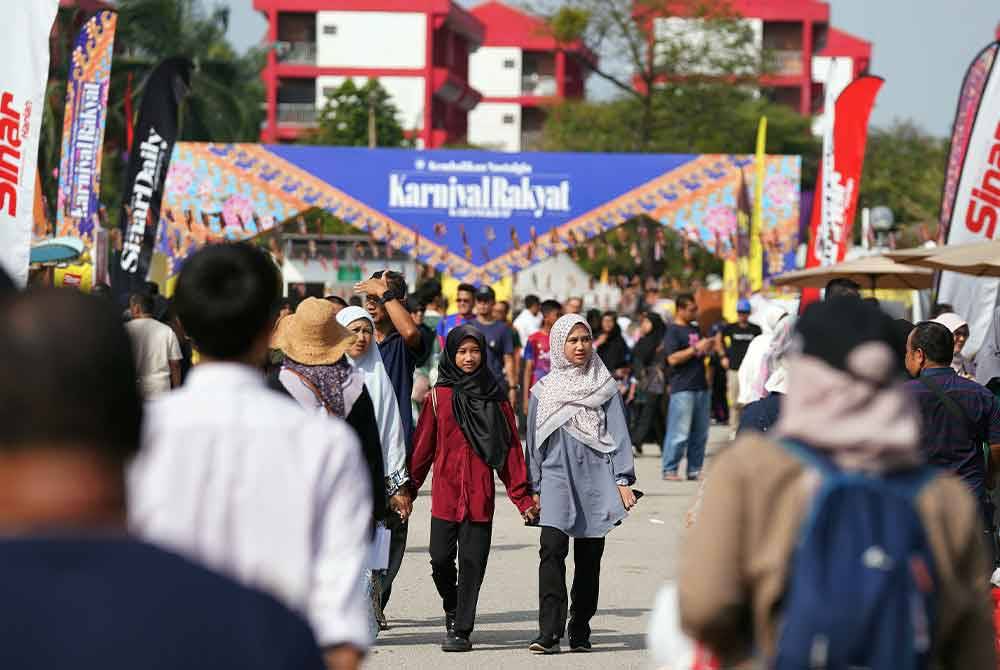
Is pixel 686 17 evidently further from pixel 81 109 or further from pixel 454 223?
pixel 81 109

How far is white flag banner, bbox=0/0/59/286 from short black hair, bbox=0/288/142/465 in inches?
371

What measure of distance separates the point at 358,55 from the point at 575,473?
7234 centimetres

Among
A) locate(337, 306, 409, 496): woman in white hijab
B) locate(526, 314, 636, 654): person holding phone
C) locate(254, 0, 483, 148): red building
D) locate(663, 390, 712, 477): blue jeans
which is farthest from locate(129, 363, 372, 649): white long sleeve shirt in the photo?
locate(254, 0, 483, 148): red building

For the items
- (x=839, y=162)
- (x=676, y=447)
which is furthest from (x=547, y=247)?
(x=676, y=447)

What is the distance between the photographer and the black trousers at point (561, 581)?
29.3 ft

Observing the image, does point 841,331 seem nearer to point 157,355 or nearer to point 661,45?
point 157,355

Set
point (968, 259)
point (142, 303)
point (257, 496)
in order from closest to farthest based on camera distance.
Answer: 1. point (257, 496)
2. point (968, 259)
3. point (142, 303)

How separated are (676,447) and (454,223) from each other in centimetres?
1228

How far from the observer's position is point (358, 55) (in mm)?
79938

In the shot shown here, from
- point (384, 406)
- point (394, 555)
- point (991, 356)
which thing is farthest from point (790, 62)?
point (384, 406)

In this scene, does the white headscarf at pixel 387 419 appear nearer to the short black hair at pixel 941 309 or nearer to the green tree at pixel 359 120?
the short black hair at pixel 941 309

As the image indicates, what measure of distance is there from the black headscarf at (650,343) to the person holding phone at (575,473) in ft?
37.8

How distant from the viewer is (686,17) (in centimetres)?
5334

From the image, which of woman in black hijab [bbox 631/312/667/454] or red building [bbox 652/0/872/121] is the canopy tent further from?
red building [bbox 652/0/872/121]
